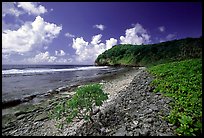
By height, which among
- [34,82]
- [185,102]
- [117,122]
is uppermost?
[185,102]

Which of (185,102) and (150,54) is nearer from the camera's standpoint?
(185,102)

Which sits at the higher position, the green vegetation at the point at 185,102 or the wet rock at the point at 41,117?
the green vegetation at the point at 185,102

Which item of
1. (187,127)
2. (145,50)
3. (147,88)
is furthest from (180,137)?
(145,50)

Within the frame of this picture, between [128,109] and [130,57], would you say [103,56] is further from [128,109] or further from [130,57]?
[128,109]

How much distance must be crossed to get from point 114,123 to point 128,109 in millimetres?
1189

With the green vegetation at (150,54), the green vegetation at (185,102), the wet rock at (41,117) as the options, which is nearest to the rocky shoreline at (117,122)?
the wet rock at (41,117)

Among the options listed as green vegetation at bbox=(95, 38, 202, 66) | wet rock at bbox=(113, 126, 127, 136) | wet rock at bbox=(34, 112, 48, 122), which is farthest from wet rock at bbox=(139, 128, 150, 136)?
green vegetation at bbox=(95, 38, 202, 66)

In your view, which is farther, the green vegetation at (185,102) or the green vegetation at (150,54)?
the green vegetation at (150,54)

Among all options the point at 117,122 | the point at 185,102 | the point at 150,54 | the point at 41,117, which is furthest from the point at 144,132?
the point at 150,54

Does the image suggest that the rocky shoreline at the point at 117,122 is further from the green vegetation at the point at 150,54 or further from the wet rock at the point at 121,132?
the green vegetation at the point at 150,54

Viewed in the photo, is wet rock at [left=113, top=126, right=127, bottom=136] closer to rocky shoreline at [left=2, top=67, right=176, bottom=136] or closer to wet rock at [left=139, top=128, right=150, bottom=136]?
rocky shoreline at [left=2, top=67, right=176, bottom=136]

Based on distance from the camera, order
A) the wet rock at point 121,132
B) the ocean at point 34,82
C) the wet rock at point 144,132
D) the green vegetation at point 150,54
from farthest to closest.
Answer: the green vegetation at point 150,54 < the ocean at point 34,82 < the wet rock at point 121,132 < the wet rock at point 144,132

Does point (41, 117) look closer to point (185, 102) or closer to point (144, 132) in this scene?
point (144, 132)

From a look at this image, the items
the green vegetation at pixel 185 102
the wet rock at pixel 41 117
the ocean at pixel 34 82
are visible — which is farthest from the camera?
the ocean at pixel 34 82
